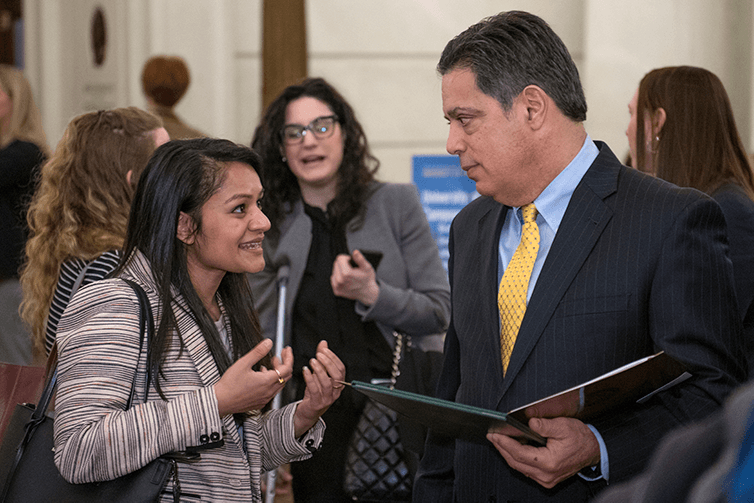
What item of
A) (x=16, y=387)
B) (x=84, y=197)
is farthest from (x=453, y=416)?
(x=84, y=197)

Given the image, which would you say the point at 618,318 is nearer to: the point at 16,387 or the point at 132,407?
the point at 132,407

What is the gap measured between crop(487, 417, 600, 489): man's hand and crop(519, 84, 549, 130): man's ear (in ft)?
2.24

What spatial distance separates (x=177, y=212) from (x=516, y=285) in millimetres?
839

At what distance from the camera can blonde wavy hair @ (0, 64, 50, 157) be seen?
4477 millimetres

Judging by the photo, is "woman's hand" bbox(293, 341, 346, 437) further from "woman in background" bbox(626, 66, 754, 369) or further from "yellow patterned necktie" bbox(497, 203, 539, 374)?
"woman in background" bbox(626, 66, 754, 369)

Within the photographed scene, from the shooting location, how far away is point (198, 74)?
679 cm

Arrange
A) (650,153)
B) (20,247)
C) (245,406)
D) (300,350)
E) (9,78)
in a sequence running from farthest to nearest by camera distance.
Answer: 1. (9,78)
2. (20,247)
3. (300,350)
4. (650,153)
5. (245,406)

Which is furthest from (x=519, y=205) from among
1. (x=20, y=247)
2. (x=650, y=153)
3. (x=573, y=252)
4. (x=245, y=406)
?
(x=20, y=247)

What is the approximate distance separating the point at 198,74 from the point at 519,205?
5.29 metres

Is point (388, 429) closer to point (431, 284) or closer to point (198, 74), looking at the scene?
point (431, 284)

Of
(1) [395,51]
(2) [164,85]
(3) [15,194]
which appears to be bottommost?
(3) [15,194]

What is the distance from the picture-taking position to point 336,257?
335 cm

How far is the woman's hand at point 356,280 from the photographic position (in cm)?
304

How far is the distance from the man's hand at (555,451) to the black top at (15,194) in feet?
9.31
